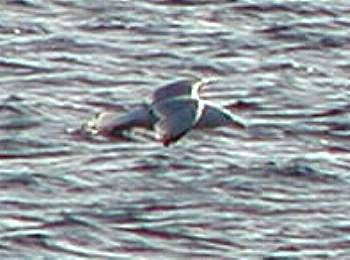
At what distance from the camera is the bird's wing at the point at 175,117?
32.1 feet

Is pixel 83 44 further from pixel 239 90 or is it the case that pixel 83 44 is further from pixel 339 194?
pixel 339 194

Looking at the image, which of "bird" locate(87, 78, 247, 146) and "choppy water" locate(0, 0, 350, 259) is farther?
"bird" locate(87, 78, 247, 146)

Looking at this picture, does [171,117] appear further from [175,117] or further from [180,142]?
[180,142]

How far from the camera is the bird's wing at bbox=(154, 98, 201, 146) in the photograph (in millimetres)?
9773

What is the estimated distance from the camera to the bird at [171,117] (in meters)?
9.80

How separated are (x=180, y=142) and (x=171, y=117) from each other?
131 millimetres

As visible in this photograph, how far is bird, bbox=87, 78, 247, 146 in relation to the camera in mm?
9797

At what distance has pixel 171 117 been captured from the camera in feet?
32.3

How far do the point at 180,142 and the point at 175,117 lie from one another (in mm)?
134

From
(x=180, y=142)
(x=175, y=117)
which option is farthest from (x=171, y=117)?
(x=180, y=142)

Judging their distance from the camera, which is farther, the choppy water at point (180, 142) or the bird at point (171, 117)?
the bird at point (171, 117)

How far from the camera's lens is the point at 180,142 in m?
9.79

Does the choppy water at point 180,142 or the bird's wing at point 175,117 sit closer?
the choppy water at point 180,142

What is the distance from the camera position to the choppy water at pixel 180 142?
28.5 ft
